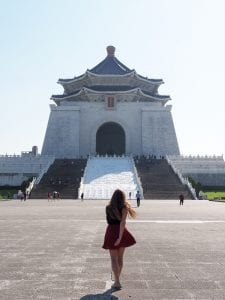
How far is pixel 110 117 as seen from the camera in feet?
169

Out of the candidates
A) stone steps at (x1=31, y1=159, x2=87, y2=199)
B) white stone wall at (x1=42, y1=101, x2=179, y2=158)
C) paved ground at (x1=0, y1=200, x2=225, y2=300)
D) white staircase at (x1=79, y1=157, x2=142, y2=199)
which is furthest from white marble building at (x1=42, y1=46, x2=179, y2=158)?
paved ground at (x1=0, y1=200, x2=225, y2=300)

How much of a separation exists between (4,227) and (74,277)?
6.83m

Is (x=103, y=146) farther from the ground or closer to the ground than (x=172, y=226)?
farther from the ground

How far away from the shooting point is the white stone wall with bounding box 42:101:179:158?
50.3m

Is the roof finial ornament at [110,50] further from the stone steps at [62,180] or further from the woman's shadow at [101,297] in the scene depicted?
the woman's shadow at [101,297]

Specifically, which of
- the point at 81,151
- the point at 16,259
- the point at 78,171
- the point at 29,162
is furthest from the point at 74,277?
the point at 81,151

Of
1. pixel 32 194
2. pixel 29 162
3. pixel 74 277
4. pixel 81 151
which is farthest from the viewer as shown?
pixel 81 151

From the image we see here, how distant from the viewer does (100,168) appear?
39.3m

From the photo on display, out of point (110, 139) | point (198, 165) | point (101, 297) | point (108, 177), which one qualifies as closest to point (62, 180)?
point (108, 177)

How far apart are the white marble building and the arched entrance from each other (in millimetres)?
119

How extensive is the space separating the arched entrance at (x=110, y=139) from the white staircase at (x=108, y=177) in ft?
31.6

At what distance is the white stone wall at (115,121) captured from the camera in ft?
165

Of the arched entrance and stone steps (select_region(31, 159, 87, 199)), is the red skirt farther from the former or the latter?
the arched entrance

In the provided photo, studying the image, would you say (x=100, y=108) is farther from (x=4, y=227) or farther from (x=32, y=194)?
(x=4, y=227)
